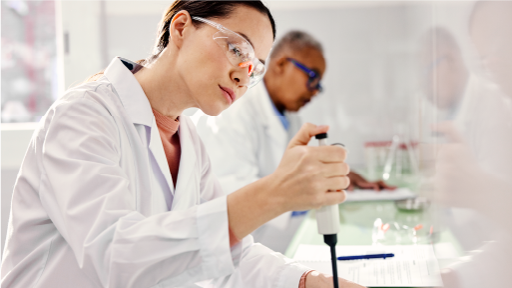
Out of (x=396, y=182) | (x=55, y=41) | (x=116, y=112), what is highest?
(x=55, y=41)

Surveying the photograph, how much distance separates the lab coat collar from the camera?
0.87 metres

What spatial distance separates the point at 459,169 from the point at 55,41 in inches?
99.4

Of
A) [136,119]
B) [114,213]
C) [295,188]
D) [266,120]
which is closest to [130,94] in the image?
[136,119]

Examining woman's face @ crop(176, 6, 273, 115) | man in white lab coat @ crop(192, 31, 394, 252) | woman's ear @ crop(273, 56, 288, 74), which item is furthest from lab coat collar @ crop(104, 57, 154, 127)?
woman's ear @ crop(273, 56, 288, 74)

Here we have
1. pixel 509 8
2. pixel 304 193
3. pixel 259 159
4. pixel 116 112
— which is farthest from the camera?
pixel 259 159

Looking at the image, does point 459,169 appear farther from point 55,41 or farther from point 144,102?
point 55,41

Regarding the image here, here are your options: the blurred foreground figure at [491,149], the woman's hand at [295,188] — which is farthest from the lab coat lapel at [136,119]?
the blurred foreground figure at [491,149]

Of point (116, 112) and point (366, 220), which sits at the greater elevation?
point (116, 112)

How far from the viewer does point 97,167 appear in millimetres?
624

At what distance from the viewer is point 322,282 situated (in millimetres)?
812

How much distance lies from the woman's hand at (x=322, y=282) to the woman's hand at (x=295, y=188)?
302mm

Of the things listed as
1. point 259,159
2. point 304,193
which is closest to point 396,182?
point 259,159

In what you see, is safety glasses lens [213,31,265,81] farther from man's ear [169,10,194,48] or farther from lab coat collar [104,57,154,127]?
lab coat collar [104,57,154,127]

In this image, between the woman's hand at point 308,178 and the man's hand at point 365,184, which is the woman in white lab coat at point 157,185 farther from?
the man's hand at point 365,184
